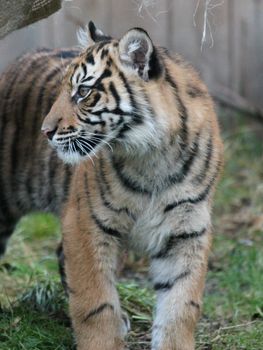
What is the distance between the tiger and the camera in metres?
4.27

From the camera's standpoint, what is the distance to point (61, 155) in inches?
170

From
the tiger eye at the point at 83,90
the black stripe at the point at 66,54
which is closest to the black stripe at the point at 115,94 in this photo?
the tiger eye at the point at 83,90

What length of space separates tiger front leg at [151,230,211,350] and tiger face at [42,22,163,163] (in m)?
0.52

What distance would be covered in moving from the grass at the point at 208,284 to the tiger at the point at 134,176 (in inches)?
17.0

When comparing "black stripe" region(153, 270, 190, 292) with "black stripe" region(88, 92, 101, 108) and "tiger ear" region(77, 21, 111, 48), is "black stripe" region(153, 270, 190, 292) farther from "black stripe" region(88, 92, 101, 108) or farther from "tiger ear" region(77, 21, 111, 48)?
"tiger ear" region(77, 21, 111, 48)

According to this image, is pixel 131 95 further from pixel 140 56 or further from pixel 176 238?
pixel 176 238

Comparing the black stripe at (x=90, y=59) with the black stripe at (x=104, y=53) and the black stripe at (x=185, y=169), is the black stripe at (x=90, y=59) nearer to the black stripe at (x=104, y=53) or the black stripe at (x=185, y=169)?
the black stripe at (x=104, y=53)

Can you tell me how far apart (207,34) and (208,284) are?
3166 millimetres

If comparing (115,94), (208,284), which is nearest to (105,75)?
(115,94)

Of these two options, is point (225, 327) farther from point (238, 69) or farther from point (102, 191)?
point (238, 69)

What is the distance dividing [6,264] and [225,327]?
159cm

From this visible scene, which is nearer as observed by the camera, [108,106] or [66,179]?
[108,106]

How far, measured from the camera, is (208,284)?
6.37m

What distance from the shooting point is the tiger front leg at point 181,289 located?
4.49m
